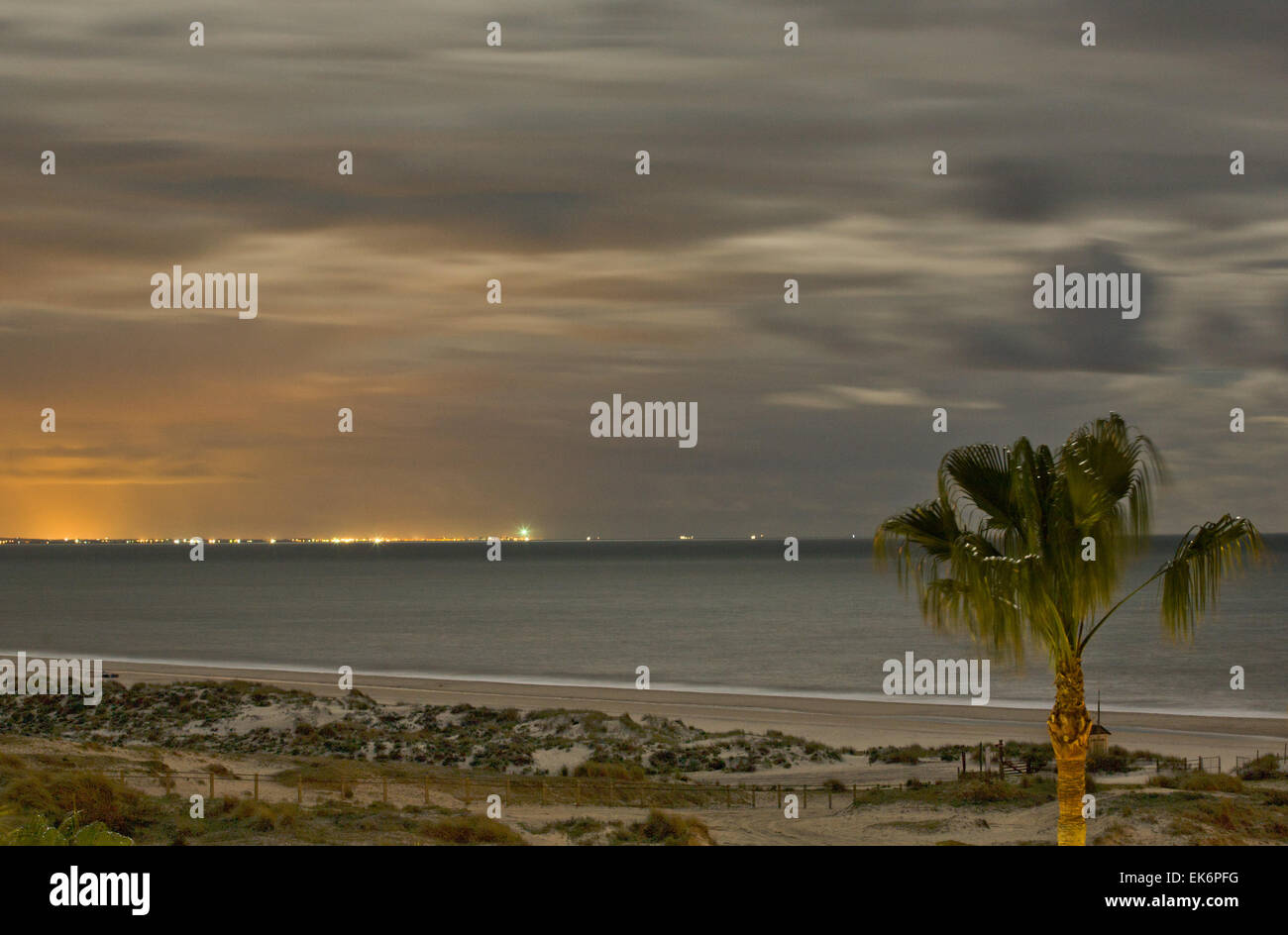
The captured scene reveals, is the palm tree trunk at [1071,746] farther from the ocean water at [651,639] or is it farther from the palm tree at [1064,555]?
the ocean water at [651,639]

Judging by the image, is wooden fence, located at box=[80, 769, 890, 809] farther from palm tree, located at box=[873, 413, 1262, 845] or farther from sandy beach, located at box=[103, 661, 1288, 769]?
palm tree, located at box=[873, 413, 1262, 845]

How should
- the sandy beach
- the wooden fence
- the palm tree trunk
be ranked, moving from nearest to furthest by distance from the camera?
the palm tree trunk
the wooden fence
the sandy beach

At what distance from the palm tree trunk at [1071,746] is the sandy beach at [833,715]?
3349 cm

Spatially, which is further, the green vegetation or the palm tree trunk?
the green vegetation

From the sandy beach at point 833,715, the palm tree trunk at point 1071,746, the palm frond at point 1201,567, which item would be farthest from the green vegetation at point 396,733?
the palm frond at point 1201,567

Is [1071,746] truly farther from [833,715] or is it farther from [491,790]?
[833,715]

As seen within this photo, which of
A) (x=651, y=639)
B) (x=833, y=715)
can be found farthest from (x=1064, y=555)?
(x=651, y=639)

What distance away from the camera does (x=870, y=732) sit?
5147 centimetres

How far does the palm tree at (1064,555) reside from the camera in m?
13.6

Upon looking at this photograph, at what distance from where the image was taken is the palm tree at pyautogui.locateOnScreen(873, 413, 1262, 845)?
44.5 ft

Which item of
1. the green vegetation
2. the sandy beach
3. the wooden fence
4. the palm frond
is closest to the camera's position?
the palm frond

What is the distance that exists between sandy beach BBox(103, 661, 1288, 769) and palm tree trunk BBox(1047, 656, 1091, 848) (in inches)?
1319

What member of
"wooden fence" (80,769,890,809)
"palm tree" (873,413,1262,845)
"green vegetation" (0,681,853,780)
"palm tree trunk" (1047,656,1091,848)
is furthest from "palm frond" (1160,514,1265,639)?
"green vegetation" (0,681,853,780)

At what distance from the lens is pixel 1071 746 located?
14047 mm
